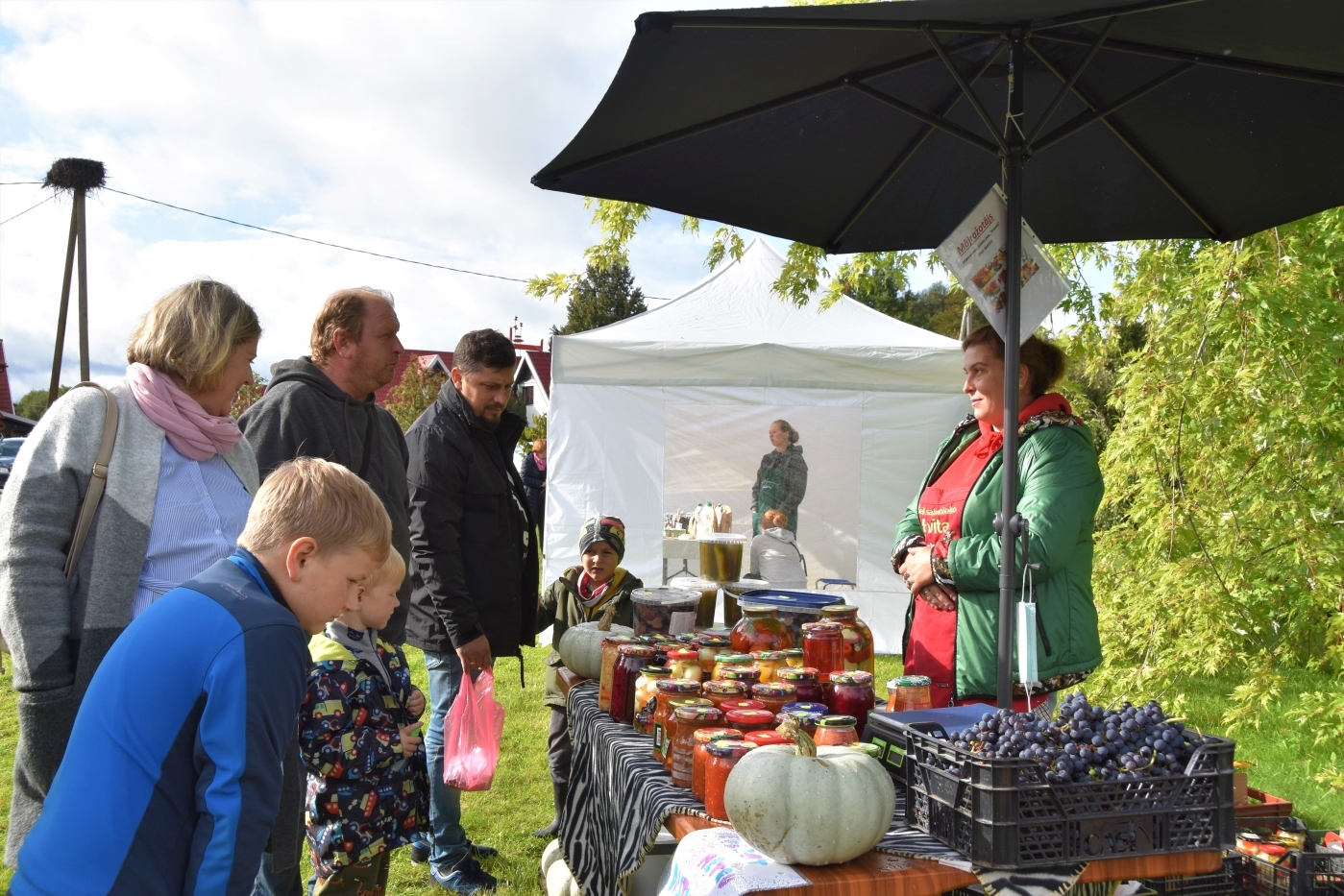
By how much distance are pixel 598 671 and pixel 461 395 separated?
1.35 meters

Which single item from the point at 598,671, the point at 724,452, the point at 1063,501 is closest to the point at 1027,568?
the point at 1063,501

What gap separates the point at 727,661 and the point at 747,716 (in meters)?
0.48

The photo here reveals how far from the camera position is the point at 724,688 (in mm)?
2219

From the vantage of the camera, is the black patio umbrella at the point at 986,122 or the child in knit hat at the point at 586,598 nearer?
the black patio umbrella at the point at 986,122

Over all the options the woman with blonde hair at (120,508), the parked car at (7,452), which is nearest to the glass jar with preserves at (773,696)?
the woman with blonde hair at (120,508)

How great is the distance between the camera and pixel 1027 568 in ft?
7.61

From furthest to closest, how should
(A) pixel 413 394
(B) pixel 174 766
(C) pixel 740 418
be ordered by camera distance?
(A) pixel 413 394 → (C) pixel 740 418 → (B) pixel 174 766

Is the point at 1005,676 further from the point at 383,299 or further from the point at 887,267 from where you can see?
the point at 887,267

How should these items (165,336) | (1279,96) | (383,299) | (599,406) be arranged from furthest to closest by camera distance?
(599,406), (383,299), (1279,96), (165,336)

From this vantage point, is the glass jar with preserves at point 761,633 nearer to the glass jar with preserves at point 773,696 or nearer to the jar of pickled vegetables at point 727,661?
the jar of pickled vegetables at point 727,661

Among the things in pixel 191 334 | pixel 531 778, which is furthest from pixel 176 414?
pixel 531 778

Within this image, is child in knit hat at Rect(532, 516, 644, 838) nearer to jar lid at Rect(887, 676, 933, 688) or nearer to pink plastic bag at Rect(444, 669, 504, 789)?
pink plastic bag at Rect(444, 669, 504, 789)

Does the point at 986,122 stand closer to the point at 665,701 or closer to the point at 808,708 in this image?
the point at 808,708

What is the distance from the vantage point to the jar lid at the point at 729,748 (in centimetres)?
184
